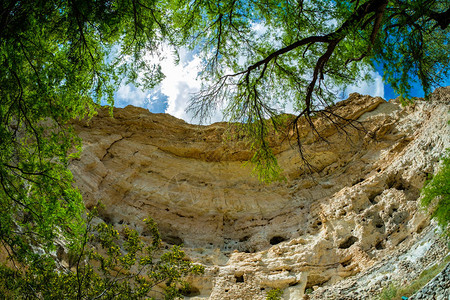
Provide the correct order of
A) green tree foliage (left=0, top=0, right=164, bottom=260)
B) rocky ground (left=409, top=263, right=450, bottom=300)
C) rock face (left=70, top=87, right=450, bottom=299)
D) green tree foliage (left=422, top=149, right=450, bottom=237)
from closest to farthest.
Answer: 1. green tree foliage (left=0, top=0, right=164, bottom=260)
2. rocky ground (left=409, top=263, right=450, bottom=300)
3. green tree foliage (left=422, top=149, right=450, bottom=237)
4. rock face (left=70, top=87, right=450, bottom=299)

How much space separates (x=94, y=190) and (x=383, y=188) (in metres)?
13.2

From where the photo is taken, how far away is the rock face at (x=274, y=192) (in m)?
13.0

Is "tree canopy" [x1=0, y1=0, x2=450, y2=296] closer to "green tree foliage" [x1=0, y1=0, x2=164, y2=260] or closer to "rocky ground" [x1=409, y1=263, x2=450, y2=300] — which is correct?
"green tree foliage" [x1=0, y1=0, x2=164, y2=260]

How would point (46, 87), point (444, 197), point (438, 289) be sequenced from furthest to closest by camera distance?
point (444, 197), point (438, 289), point (46, 87)

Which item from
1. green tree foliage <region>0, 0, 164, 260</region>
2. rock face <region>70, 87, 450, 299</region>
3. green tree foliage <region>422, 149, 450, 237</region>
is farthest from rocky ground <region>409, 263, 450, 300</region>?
green tree foliage <region>0, 0, 164, 260</region>

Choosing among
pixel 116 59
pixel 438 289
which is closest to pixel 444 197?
pixel 438 289

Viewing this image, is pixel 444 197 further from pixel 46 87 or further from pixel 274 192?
pixel 274 192

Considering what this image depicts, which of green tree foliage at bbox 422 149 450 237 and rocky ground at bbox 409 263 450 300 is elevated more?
green tree foliage at bbox 422 149 450 237

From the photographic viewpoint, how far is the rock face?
13.0 metres

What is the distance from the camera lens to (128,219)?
55.2 ft

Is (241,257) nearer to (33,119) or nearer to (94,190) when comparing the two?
(94,190)

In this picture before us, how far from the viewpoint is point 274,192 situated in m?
18.8

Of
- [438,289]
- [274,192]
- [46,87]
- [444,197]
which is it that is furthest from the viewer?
[274,192]

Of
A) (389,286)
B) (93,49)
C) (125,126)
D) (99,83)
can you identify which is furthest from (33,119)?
(125,126)
